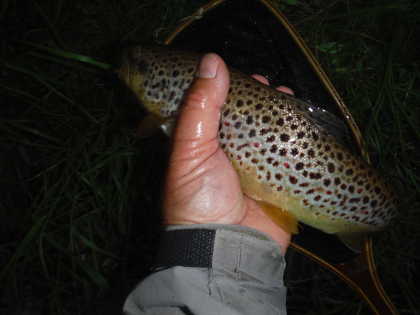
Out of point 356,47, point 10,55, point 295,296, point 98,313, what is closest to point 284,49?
point 356,47

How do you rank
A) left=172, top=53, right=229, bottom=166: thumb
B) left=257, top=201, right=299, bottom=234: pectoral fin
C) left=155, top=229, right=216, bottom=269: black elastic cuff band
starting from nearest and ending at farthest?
left=155, top=229, right=216, bottom=269: black elastic cuff band < left=172, top=53, right=229, bottom=166: thumb < left=257, top=201, right=299, bottom=234: pectoral fin

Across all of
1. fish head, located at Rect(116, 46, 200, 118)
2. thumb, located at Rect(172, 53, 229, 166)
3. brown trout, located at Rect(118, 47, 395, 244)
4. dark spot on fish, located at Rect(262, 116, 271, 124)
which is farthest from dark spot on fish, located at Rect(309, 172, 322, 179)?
fish head, located at Rect(116, 46, 200, 118)

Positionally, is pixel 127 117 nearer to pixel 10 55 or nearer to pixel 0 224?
pixel 10 55

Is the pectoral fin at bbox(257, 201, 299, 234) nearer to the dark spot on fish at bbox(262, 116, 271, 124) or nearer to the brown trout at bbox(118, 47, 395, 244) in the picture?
the brown trout at bbox(118, 47, 395, 244)

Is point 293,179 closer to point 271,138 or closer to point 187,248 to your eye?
point 271,138

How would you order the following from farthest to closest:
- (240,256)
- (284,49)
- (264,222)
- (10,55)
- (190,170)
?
(10,55) → (284,49) → (264,222) → (190,170) → (240,256)

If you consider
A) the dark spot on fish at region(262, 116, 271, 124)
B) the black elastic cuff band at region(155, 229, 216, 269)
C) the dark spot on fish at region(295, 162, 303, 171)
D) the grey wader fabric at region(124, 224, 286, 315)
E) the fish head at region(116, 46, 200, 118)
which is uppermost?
the fish head at region(116, 46, 200, 118)

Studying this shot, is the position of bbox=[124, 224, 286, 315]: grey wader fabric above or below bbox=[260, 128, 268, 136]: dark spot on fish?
below
